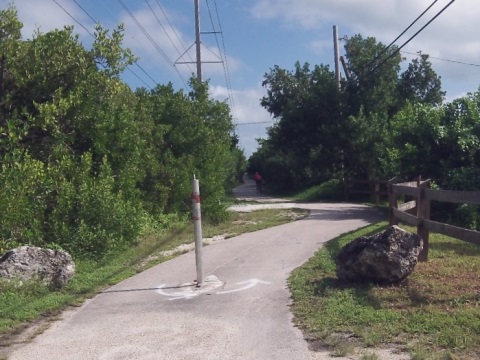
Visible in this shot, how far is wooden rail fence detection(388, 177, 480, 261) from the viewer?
8.32m

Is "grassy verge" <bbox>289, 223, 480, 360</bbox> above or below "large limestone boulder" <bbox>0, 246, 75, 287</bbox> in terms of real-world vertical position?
below

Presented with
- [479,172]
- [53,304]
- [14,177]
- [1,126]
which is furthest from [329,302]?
[479,172]

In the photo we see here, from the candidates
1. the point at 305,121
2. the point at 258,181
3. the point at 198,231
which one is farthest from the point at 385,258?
the point at 258,181

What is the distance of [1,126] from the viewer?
42.4ft

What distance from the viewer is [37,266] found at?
10.3 m

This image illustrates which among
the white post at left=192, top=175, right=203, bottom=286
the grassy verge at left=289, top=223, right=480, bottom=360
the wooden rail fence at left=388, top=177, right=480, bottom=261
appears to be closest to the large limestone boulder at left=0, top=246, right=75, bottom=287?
the white post at left=192, top=175, right=203, bottom=286

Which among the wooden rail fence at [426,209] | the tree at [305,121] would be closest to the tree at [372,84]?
the tree at [305,121]

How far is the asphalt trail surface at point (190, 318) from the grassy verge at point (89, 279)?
12.3 inches

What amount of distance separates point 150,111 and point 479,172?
8.96 m

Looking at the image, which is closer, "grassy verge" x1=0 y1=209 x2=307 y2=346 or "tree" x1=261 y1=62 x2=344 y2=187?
"grassy verge" x1=0 y1=209 x2=307 y2=346

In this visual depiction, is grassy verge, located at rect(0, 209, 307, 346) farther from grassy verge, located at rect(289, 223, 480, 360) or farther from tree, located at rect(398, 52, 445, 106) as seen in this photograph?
tree, located at rect(398, 52, 445, 106)

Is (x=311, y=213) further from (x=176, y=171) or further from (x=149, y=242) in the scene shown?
(x=149, y=242)

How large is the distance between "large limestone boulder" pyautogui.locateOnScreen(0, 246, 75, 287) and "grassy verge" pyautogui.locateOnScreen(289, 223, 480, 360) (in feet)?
11.2

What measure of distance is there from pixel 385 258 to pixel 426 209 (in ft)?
5.95
